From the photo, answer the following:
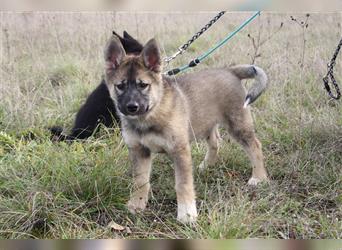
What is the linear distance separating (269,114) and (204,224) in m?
2.32

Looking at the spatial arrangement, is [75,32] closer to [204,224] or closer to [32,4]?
[204,224]

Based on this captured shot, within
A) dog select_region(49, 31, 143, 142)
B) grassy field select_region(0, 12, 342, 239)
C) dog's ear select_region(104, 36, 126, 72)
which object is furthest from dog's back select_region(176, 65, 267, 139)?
dog select_region(49, 31, 143, 142)

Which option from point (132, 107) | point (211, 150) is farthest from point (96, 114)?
point (132, 107)

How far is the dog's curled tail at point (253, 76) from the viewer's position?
3.46 m

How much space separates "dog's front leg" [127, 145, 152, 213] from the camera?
10.2ft

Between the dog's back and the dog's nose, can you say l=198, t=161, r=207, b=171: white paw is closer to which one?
the dog's back

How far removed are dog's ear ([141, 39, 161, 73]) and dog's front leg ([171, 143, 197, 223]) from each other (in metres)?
0.58

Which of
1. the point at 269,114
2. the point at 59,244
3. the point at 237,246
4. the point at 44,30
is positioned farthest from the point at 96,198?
the point at 44,30

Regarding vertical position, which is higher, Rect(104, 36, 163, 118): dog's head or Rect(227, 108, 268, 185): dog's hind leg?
Rect(104, 36, 163, 118): dog's head

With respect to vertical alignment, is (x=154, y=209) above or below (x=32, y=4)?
below

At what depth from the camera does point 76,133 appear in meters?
4.41

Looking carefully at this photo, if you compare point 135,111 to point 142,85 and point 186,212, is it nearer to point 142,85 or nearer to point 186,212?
point 142,85

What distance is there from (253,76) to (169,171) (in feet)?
3.62

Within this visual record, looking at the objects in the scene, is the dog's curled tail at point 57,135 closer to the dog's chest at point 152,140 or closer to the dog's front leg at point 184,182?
the dog's chest at point 152,140
